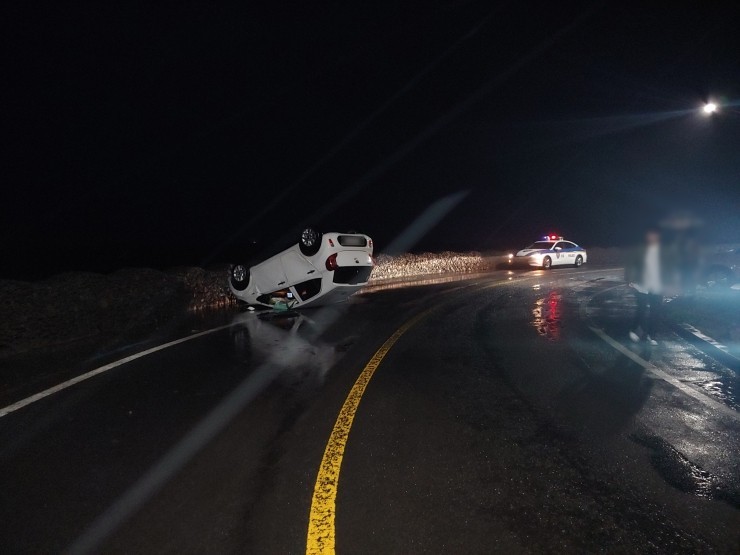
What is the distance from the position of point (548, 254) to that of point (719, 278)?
1546cm

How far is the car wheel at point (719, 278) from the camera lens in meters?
12.9

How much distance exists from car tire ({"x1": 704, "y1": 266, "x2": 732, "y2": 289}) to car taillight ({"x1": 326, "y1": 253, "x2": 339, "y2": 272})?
1015 cm

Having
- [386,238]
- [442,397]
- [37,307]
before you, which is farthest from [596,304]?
[386,238]

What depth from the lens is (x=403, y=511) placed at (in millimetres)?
3035

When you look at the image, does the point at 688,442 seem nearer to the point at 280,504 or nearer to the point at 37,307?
the point at 280,504

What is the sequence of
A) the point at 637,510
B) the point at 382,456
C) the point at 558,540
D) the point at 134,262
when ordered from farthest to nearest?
1. the point at 134,262
2. the point at 382,456
3. the point at 637,510
4. the point at 558,540

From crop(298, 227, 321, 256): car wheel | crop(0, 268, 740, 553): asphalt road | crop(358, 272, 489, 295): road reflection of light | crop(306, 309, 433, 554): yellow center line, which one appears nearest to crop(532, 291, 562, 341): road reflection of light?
crop(0, 268, 740, 553): asphalt road

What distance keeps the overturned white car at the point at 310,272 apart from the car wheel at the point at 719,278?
379 inches

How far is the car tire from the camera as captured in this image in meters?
12.9

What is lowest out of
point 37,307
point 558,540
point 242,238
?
point 558,540

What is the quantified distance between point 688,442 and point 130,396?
5.72 m

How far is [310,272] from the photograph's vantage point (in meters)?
10.9

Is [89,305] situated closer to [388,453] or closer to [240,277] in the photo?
[240,277]

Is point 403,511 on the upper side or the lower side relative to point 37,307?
lower
